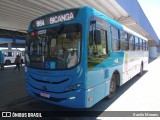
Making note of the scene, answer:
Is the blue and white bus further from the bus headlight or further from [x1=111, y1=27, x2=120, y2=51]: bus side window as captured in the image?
[x1=111, y1=27, x2=120, y2=51]: bus side window

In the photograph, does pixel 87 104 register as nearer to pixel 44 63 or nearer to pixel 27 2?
pixel 44 63

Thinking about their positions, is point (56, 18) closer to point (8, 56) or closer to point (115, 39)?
point (115, 39)

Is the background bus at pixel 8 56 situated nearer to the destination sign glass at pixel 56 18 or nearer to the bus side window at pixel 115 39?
the destination sign glass at pixel 56 18

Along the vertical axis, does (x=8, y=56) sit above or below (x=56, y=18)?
below

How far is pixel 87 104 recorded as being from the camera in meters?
4.75

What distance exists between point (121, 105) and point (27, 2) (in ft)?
22.7

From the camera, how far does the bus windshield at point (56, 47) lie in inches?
189

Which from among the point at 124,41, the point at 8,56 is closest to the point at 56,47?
the point at 124,41

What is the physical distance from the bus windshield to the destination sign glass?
0.76 feet

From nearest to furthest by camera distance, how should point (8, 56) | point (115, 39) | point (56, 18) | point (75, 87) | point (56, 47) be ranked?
1. point (75, 87)
2. point (56, 47)
3. point (56, 18)
4. point (115, 39)
5. point (8, 56)

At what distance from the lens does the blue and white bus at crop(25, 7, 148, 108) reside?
471 centimetres

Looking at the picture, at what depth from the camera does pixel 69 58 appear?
15.7ft

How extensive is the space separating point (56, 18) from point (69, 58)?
1.35m

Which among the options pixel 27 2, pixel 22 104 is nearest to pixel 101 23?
pixel 22 104
